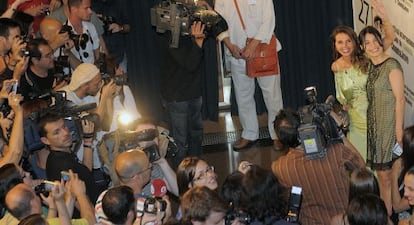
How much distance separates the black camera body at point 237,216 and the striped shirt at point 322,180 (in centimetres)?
52

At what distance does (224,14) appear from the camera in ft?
23.8

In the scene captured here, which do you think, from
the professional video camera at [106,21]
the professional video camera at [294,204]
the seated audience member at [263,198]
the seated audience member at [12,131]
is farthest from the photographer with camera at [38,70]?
the professional video camera at [294,204]

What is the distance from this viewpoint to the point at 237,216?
394 cm

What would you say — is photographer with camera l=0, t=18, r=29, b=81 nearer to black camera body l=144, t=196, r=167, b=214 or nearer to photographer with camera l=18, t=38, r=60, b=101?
photographer with camera l=18, t=38, r=60, b=101

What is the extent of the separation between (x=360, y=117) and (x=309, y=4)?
3.05m

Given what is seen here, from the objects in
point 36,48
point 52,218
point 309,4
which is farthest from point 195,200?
point 309,4

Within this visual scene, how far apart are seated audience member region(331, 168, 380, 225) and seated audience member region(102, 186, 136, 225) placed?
1.04 m

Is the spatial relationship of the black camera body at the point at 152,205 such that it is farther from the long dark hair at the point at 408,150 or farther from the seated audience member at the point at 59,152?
the long dark hair at the point at 408,150

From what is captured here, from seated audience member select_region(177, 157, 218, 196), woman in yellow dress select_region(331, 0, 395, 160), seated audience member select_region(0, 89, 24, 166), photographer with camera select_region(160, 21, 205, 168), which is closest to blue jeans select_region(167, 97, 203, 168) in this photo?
photographer with camera select_region(160, 21, 205, 168)

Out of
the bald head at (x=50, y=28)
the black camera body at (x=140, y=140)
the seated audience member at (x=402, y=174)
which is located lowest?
the seated audience member at (x=402, y=174)

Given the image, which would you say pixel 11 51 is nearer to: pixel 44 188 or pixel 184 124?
pixel 184 124

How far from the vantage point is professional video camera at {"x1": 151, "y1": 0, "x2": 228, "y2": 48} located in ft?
21.2

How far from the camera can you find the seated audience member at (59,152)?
4.68 metres

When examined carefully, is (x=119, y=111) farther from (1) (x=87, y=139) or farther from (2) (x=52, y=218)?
(2) (x=52, y=218)
